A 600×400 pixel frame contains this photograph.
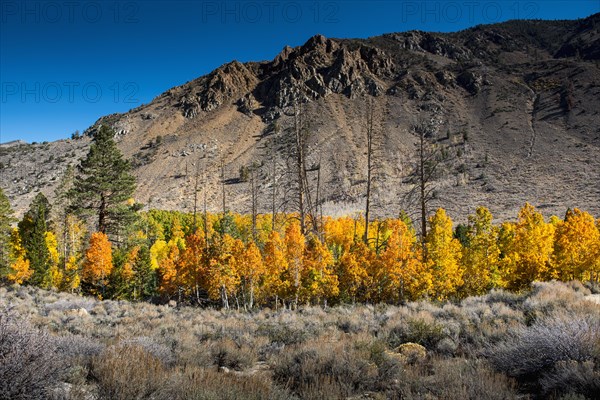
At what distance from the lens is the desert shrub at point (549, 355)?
5441 millimetres

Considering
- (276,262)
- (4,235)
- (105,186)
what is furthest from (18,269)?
(276,262)

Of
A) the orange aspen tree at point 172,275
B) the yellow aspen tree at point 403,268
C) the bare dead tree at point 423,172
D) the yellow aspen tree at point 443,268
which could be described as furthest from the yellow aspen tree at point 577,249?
the orange aspen tree at point 172,275

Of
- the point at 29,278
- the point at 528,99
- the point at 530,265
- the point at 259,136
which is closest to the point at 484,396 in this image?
the point at 530,265

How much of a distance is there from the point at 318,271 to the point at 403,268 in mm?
5866

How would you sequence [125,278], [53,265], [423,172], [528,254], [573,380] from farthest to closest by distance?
[125,278]
[53,265]
[423,172]
[528,254]
[573,380]

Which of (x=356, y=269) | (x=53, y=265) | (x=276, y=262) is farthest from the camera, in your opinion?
(x=53, y=265)

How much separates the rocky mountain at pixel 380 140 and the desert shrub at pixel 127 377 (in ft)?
131

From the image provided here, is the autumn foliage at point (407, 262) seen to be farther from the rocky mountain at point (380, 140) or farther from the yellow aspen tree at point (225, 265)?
the rocky mountain at point (380, 140)

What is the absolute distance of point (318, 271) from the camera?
24703 millimetres

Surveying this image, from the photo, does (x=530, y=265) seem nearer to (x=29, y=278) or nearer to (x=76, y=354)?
(x=76, y=354)

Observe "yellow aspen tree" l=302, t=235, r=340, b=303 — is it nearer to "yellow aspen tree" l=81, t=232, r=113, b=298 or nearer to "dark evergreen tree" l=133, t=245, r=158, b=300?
"yellow aspen tree" l=81, t=232, r=113, b=298

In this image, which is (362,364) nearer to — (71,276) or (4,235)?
(4,235)

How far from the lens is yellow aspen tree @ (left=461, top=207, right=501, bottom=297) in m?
22.5

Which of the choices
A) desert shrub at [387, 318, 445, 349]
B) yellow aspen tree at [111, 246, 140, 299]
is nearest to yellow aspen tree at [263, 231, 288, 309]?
desert shrub at [387, 318, 445, 349]
